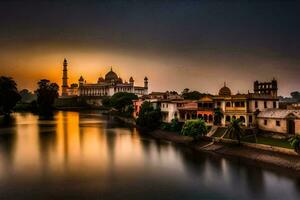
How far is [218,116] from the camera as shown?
48344mm

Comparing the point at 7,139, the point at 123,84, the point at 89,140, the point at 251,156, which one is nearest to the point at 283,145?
the point at 251,156

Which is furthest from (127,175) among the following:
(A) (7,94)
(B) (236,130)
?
(A) (7,94)

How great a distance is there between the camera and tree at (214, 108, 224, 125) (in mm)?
47844

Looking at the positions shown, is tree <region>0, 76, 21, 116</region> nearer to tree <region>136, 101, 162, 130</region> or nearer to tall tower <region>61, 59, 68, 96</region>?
tree <region>136, 101, 162, 130</region>

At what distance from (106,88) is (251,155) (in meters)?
123

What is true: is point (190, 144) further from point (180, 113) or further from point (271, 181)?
point (271, 181)

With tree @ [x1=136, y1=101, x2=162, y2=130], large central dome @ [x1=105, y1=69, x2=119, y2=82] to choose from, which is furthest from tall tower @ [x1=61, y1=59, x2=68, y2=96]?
tree @ [x1=136, y1=101, x2=162, y2=130]

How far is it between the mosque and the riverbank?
10351cm

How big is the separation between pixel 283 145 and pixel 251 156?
378 centimetres

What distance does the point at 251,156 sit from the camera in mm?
35125

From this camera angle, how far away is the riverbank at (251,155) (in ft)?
99.1

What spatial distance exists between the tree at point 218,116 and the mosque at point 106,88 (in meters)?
99.5

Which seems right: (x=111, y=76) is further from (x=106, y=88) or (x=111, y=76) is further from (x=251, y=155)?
(x=251, y=155)

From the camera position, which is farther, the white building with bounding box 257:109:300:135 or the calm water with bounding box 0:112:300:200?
the white building with bounding box 257:109:300:135
